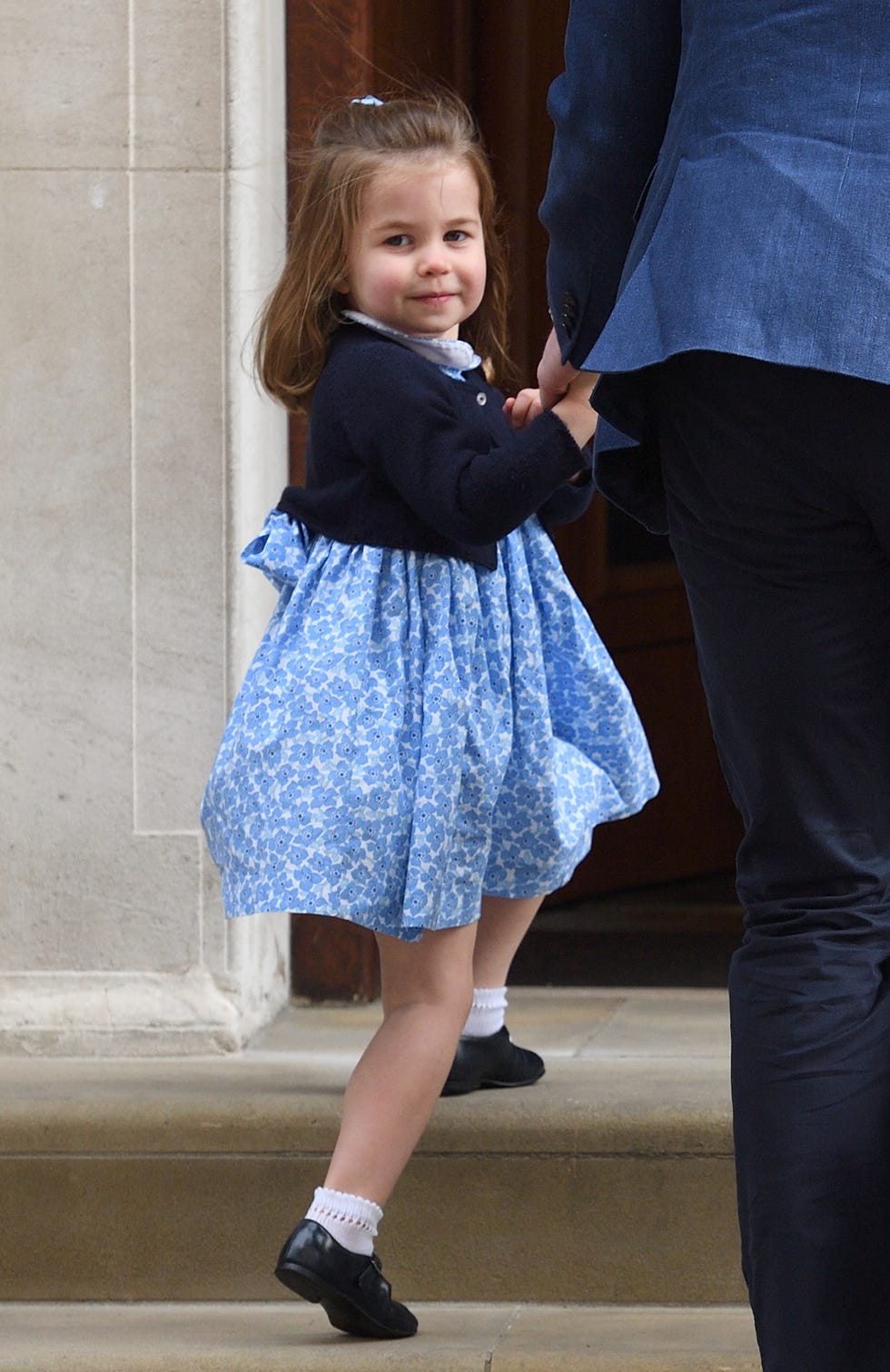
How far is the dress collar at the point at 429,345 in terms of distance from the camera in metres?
2.54

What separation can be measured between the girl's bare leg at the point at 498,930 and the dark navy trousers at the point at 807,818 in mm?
994

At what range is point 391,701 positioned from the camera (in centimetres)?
245

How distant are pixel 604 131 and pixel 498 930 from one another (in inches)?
49.9

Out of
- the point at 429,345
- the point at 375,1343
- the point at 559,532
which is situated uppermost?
the point at 429,345

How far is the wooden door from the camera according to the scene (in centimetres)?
343

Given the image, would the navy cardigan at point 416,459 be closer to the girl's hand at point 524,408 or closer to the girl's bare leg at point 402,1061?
the girl's hand at point 524,408

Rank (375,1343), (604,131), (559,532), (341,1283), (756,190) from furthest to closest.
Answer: (559,532) → (375,1343) → (341,1283) → (604,131) → (756,190)

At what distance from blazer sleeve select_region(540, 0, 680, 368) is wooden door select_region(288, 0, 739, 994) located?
1458 mm

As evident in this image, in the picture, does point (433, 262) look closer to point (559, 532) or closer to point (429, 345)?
point (429, 345)

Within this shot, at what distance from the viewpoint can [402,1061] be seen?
7.79 feet

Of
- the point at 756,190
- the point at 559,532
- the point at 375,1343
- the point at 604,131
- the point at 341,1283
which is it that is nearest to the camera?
the point at 756,190

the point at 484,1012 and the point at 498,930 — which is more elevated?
the point at 498,930

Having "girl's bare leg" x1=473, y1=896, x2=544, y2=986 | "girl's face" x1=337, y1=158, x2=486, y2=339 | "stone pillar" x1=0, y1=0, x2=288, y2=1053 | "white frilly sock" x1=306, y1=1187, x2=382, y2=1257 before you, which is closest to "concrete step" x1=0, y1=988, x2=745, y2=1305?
"girl's bare leg" x1=473, y1=896, x2=544, y2=986

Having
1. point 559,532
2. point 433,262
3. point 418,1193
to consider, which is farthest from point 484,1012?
point 559,532
